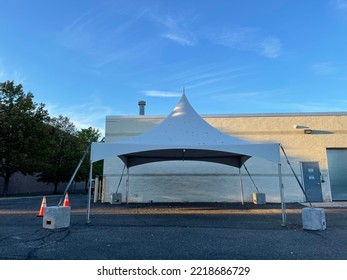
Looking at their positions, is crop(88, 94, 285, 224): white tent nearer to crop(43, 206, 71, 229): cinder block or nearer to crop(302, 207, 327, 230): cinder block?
crop(302, 207, 327, 230): cinder block

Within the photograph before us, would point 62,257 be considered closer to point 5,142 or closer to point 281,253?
point 281,253

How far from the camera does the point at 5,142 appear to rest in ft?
63.6

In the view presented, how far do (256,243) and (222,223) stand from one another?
7.62 feet

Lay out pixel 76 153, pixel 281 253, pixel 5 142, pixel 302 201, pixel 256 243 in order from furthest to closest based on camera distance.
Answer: pixel 76 153
pixel 5 142
pixel 302 201
pixel 256 243
pixel 281 253

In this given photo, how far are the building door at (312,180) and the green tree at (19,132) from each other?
18687 mm

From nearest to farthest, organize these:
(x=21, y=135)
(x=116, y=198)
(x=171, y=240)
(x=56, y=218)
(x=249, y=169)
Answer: (x=171, y=240) → (x=56, y=218) → (x=116, y=198) → (x=249, y=169) → (x=21, y=135)

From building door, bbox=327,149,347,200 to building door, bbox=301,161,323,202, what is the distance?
0.74 meters

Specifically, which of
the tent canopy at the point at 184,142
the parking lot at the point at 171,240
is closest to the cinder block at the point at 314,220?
the parking lot at the point at 171,240

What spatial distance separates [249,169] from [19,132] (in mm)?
16080

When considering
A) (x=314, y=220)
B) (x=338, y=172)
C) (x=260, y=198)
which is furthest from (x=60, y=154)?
(x=314, y=220)

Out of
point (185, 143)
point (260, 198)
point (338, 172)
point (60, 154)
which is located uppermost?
point (60, 154)

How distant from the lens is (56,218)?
22.2ft

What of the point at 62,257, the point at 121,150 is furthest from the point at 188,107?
the point at 62,257

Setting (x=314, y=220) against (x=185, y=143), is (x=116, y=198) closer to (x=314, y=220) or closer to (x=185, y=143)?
(x=185, y=143)
